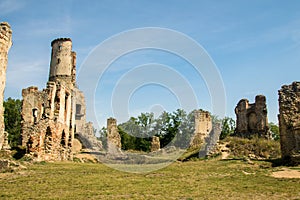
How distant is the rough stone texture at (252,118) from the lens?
33562mm

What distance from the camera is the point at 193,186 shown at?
9227mm

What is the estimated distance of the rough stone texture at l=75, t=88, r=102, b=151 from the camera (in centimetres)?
3891

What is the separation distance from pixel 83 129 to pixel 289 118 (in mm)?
31599

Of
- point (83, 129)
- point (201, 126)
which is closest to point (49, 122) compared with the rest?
point (201, 126)

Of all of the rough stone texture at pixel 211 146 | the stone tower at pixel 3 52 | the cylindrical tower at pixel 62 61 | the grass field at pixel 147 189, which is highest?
the cylindrical tower at pixel 62 61

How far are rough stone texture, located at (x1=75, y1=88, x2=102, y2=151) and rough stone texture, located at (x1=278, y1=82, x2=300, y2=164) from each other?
81.4ft

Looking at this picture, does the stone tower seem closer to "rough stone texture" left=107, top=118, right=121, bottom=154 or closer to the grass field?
the grass field

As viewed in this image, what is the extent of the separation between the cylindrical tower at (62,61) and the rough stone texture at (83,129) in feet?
14.4

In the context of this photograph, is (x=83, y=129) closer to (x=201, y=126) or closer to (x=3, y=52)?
(x=201, y=126)

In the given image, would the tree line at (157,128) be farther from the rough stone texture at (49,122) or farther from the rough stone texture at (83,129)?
the rough stone texture at (49,122)

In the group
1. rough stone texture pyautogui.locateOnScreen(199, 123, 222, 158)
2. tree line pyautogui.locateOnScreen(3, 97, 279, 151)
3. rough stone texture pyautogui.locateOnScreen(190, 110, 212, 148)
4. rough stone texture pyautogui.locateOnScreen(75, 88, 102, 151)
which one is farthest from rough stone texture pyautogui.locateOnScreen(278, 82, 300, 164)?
tree line pyautogui.locateOnScreen(3, 97, 279, 151)

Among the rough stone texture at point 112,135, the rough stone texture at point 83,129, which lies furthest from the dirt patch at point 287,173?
the rough stone texture at point 83,129

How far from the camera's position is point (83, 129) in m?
42.7

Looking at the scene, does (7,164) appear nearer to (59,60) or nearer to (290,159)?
(290,159)
